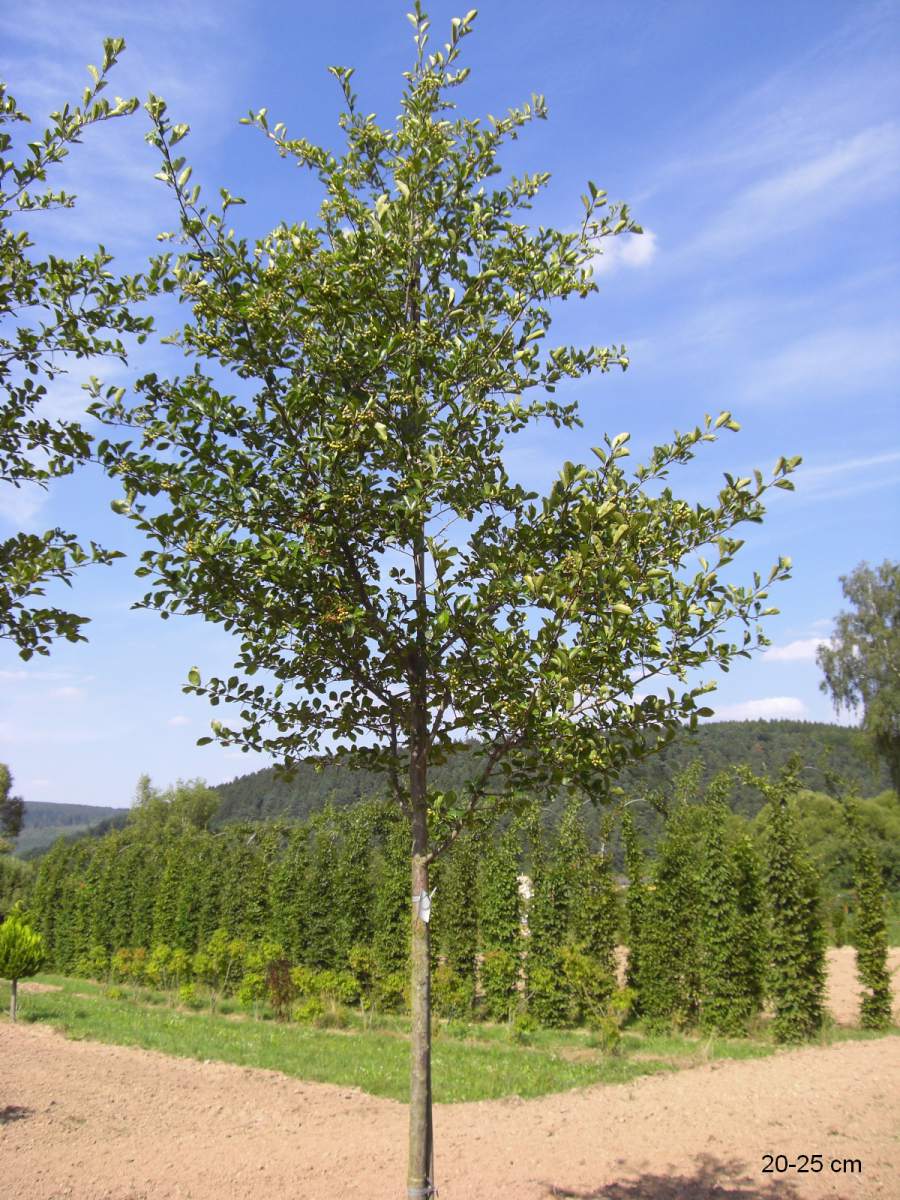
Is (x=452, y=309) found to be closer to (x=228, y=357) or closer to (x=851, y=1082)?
(x=228, y=357)

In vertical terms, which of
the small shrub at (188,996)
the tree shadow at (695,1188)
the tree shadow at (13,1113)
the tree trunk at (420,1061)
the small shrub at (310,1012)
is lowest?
the small shrub at (188,996)

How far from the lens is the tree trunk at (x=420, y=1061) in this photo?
3.78 m

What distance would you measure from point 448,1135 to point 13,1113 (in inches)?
158

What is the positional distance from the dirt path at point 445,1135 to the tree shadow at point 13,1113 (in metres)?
0.03

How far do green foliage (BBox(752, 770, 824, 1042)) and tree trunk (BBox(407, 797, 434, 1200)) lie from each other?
10321mm

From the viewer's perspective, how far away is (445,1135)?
7.37 m

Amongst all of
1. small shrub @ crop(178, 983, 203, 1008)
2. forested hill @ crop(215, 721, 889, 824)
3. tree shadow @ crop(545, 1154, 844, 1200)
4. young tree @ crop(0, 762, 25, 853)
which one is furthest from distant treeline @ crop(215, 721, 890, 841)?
tree shadow @ crop(545, 1154, 844, 1200)

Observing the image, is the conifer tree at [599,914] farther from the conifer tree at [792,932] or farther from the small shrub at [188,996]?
the small shrub at [188,996]

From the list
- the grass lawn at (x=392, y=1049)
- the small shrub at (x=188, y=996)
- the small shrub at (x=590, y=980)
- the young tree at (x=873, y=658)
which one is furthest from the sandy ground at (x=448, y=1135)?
the young tree at (x=873, y=658)

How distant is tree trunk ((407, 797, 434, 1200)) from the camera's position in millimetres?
3781

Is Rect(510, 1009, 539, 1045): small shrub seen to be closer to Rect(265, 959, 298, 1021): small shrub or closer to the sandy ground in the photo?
the sandy ground

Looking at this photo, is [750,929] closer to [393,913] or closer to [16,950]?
[393,913]

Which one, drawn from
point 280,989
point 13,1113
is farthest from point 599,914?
point 13,1113

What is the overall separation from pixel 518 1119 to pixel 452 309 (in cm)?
760
